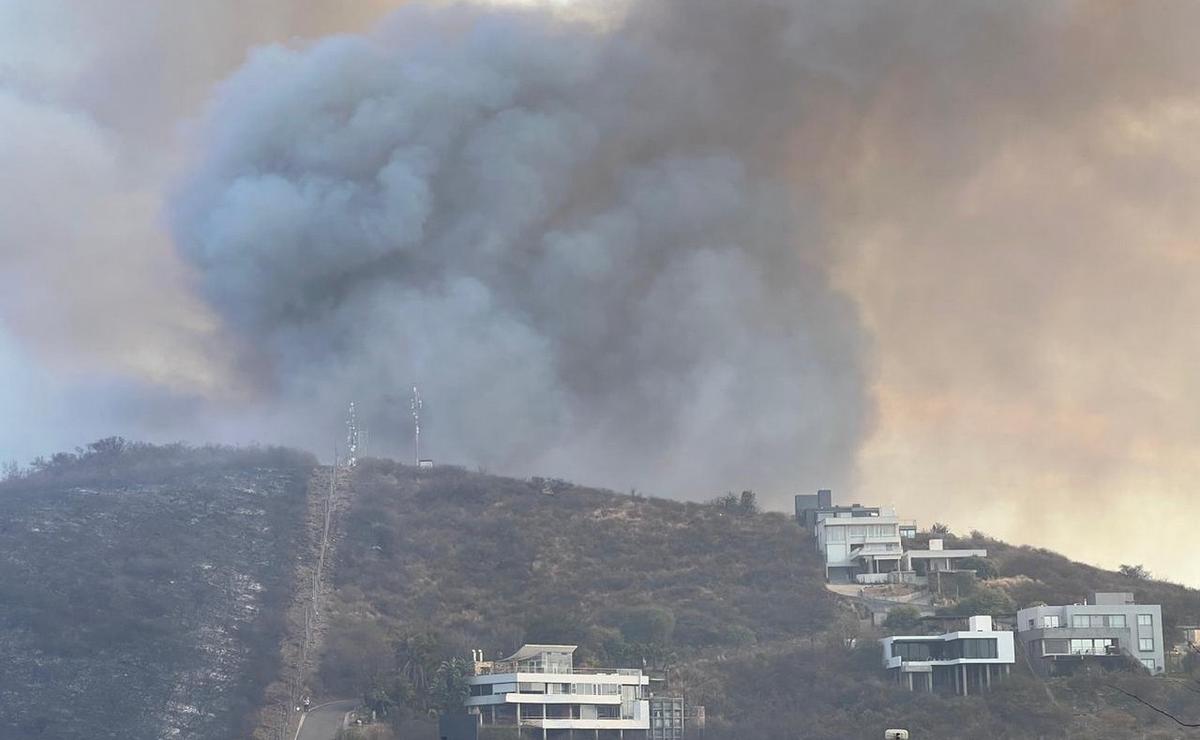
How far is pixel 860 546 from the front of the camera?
108 m

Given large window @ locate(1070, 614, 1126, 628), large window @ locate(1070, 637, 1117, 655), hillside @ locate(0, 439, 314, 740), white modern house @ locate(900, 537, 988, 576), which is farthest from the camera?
white modern house @ locate(900, 537, 988, 576)

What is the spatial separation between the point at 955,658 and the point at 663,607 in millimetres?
17825

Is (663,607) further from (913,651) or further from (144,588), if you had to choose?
(144,588)

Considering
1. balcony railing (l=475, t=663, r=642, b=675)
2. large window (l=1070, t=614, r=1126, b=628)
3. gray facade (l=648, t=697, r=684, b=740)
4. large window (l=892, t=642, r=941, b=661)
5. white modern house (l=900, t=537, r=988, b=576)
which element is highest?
white modern house (l=900, t=537, r=988, b=576)

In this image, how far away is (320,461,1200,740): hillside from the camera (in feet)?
269

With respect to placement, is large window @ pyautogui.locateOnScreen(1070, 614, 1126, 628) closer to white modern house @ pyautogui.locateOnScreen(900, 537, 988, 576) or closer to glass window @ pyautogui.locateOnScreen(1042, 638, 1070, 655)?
glass window @ pyautogui.locateOnScreen(1042, 638, 1070, 655)

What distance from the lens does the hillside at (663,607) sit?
3228 inches

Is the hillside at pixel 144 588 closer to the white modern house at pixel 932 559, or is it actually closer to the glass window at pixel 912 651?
the glass window at pixel 912 651

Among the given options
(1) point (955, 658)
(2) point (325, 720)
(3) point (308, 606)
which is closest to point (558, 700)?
(2) point (325, 720)

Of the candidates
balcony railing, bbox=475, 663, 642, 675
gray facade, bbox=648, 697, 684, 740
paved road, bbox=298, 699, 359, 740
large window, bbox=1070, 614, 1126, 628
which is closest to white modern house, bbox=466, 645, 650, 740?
balcony railing, bbox=475, 663, 642, 675

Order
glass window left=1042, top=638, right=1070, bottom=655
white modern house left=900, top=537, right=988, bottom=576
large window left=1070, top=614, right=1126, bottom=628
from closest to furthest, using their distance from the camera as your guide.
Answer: glass window left=1042, top=638, right=1070, bottom=655
large window left=1070, top=614, right=1126, bottom=628
white modern house left=900, top=537, right=988, bottom=576

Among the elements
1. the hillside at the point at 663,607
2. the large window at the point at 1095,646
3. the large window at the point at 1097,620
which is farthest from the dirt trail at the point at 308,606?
the large window at the point at 1097,620

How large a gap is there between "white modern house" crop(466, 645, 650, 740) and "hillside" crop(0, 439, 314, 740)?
10.3 meters

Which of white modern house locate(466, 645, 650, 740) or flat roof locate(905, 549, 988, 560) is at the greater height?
flat roof locate(905, 549, 988, 560)
